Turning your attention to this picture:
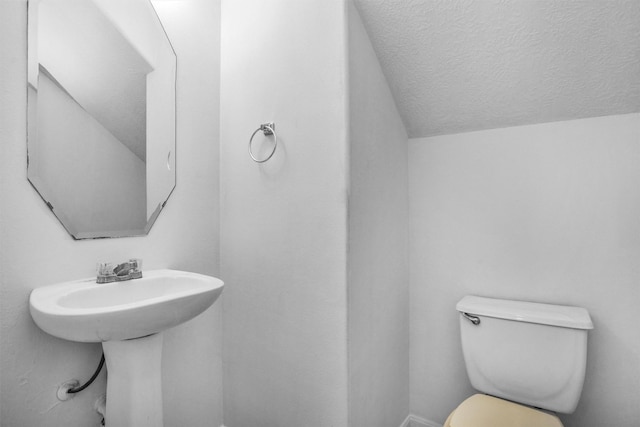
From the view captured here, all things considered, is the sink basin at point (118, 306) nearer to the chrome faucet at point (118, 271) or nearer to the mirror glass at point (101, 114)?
the chrome faucet at point (118, 271)

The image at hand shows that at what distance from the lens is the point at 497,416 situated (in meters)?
1.04

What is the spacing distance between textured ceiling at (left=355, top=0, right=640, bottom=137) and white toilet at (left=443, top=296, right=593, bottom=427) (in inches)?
30.2

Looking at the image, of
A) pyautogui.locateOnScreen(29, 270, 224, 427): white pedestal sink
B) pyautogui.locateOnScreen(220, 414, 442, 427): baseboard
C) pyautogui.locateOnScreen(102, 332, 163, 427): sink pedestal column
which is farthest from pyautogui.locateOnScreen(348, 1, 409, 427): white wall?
pyautogui.locateOnScreen(102, 332, 163, 427): sink pedestal column

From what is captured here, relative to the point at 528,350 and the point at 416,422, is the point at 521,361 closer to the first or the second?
the point at 528,350

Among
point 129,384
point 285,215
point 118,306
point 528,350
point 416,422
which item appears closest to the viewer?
point 118,306

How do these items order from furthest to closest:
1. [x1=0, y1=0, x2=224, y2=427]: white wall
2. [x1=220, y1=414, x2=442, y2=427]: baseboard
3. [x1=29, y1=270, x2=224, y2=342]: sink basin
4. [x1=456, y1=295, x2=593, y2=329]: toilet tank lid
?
1. [x1=220, y1=414, x2=442, y2=427]: baseboard
2. [x1=456, y1=295, x2=593, y2=329]: toilet tank lid
3. [x1=0, y1=0, x2=224, y2=427]: white wall
4. [x1=29, y1=270, x2=224, y2=342]: sink basin

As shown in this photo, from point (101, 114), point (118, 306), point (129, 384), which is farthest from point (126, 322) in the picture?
point (101, 114)

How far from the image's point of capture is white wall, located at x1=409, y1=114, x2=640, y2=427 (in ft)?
3.90

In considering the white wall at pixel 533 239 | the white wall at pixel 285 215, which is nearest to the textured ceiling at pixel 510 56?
the white wall at pixel 533 239

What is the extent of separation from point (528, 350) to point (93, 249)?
1561 millimetres

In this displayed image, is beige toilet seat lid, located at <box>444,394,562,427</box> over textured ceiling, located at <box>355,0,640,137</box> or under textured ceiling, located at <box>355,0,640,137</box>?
under

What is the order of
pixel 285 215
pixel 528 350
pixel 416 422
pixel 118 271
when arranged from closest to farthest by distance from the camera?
pixel 118 271, pixel 528 350, pixel 285 215, pixel 416 422

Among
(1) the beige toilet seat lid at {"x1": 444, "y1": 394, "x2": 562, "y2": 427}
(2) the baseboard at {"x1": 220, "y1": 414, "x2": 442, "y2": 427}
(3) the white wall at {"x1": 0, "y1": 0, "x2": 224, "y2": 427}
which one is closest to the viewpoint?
(3) the white wall at {"x1": 0, "y1": 0, "x2": 224, "y2": 427}

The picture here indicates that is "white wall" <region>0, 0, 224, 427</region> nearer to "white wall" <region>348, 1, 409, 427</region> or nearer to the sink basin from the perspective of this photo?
the sink basin
